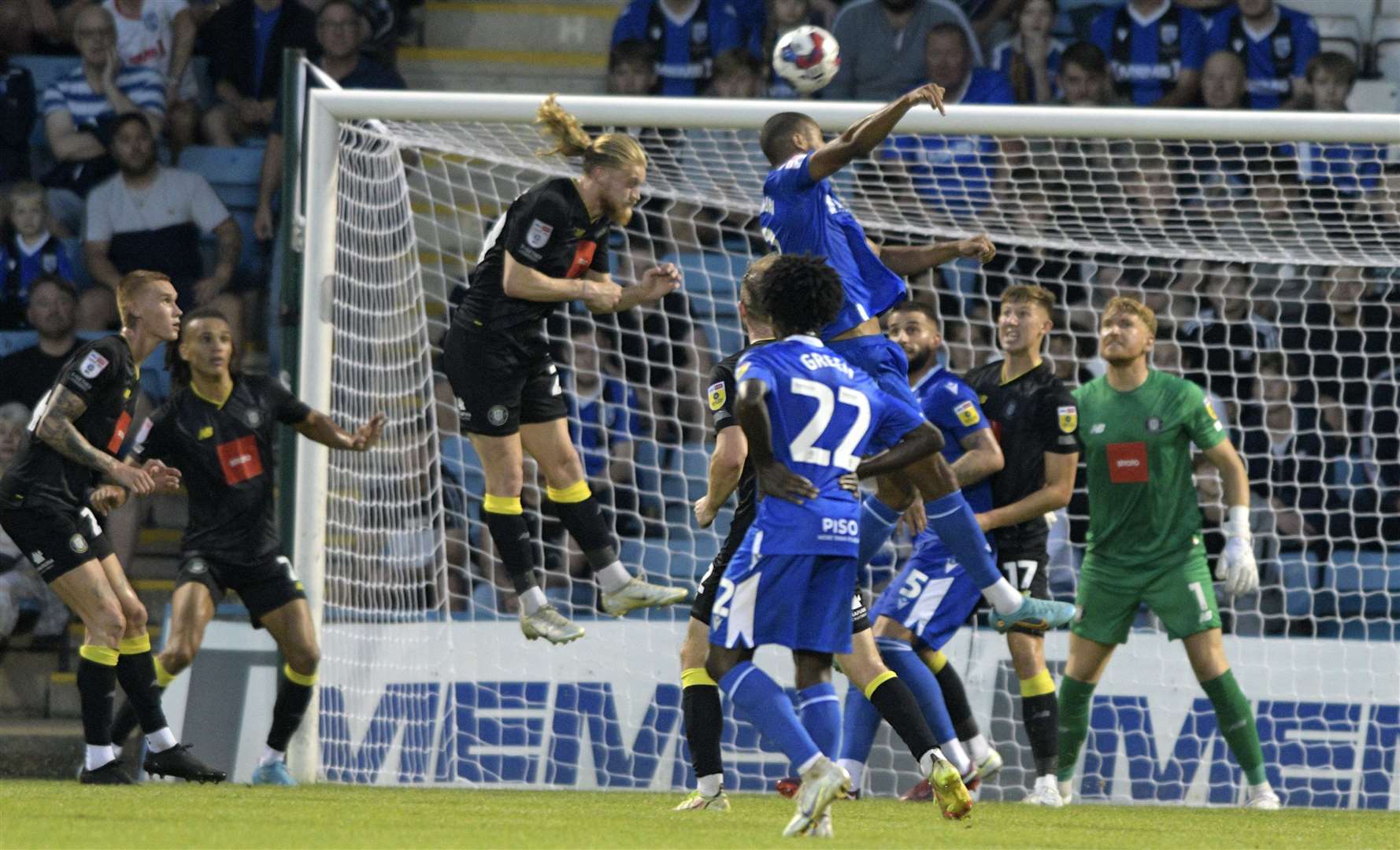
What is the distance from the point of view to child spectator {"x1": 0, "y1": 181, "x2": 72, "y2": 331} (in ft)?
36.8

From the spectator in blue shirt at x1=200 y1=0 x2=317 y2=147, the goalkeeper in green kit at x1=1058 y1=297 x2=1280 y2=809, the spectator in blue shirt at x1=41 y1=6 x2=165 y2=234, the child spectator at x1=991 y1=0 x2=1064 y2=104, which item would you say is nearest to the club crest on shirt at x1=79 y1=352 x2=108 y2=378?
the goalkeeper in green kit at x1=1058 y1=297 x2=1280 y2=809

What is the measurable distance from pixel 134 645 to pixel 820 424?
3498mm

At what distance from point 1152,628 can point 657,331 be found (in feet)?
10.3

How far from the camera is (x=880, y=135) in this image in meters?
6.05

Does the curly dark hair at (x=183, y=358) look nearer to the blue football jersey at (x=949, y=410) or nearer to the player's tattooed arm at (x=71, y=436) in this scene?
the player's tattooed arm at (x=71, y=436)

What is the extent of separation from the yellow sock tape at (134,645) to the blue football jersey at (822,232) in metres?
3.03

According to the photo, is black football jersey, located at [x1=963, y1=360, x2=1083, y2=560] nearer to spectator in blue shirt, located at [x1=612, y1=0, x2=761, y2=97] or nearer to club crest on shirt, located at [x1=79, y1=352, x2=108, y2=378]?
club crest on shirt, located at [x1=79, y1=352, x2=108, y2=378]

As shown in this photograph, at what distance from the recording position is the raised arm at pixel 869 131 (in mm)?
5961

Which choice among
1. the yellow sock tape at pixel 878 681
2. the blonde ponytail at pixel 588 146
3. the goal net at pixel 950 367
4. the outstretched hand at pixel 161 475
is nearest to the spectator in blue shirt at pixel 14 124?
the goal net at pixel 950 367

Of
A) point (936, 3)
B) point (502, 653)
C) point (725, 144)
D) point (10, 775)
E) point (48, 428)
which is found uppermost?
point (936, 3)

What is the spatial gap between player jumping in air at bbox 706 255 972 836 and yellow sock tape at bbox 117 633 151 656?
304cm

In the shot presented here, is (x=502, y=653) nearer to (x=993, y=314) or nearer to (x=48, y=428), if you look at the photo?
(x=48, y=428)

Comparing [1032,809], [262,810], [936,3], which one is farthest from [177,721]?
[936,3]

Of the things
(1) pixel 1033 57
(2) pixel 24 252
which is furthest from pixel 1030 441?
(2) pixel 24 252
